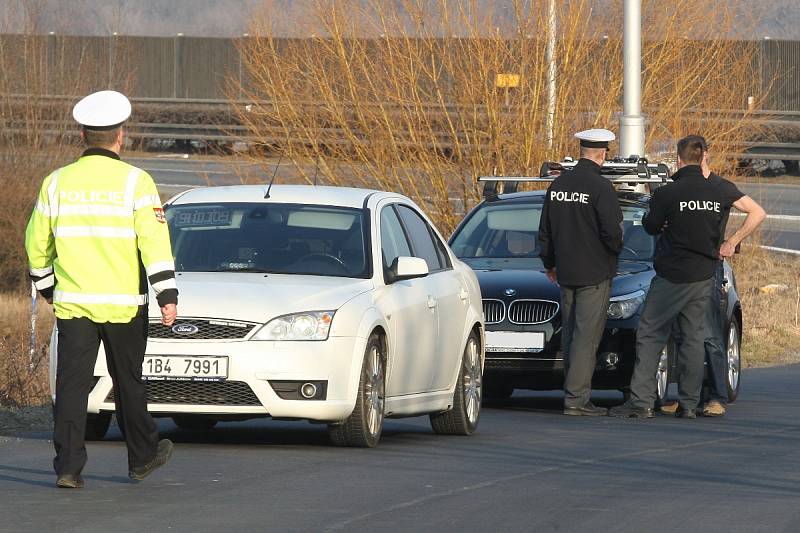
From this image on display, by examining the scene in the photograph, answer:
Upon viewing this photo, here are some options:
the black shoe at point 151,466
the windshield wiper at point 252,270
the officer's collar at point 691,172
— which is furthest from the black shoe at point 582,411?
the black shoe at point 151,466

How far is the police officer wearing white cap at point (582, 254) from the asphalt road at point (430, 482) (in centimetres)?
90

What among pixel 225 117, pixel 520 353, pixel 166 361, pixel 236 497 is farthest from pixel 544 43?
pixel 225 117

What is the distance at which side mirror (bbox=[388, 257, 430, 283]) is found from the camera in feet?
35.2

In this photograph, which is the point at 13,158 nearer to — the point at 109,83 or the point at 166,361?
the point at 109,83

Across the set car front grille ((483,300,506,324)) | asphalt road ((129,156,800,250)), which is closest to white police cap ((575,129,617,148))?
car front grille ((483,300,506,324))

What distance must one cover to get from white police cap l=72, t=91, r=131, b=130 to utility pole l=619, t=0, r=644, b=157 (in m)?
11.0

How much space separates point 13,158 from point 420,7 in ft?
27.8

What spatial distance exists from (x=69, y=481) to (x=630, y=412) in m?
5.78

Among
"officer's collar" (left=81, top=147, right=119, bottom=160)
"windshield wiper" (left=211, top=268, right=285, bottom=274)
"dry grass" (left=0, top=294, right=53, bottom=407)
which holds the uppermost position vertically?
"officer's collar" (left=81, top=147, right=119, bottom=160)

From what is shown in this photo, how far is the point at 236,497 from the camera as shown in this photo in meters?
8.49

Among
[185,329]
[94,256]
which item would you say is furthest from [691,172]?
[94,256]

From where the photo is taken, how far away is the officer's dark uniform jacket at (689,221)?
1336 cm

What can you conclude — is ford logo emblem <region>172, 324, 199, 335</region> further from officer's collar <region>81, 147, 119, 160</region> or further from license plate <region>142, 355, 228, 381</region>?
officer's collar <region>81, 147, 119, 160</region>

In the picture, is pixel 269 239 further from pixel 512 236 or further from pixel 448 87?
pixel 448 87
